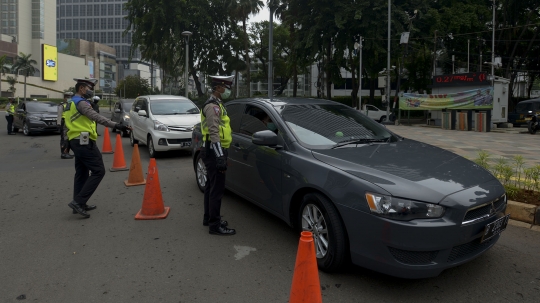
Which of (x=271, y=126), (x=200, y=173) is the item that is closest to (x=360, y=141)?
(x=271, y=126)

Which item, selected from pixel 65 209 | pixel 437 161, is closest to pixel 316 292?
pixel 437 161

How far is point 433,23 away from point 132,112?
24041 millimetres

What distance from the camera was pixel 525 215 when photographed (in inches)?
213

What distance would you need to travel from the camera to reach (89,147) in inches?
227

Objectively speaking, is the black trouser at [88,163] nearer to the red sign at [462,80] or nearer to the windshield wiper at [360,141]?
the windshield wiper at [360,141]

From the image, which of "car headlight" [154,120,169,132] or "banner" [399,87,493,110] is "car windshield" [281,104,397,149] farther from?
"banner" [399,87,493,110]

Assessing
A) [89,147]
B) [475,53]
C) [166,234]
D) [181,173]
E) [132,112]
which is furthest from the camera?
[475,53]

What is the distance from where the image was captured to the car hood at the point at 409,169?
3434mm

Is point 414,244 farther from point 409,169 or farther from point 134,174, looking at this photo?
point 134,174

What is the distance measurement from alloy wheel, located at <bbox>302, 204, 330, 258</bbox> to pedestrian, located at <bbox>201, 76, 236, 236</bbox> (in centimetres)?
114

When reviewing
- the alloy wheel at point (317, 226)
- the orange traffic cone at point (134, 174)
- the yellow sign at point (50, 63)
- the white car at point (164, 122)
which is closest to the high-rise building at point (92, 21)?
the yellow sign at point (50, 63)

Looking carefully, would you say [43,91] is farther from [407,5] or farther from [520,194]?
[520,194]

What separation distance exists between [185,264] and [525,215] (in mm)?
4158

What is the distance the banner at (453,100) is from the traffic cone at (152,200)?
62.4 feet
